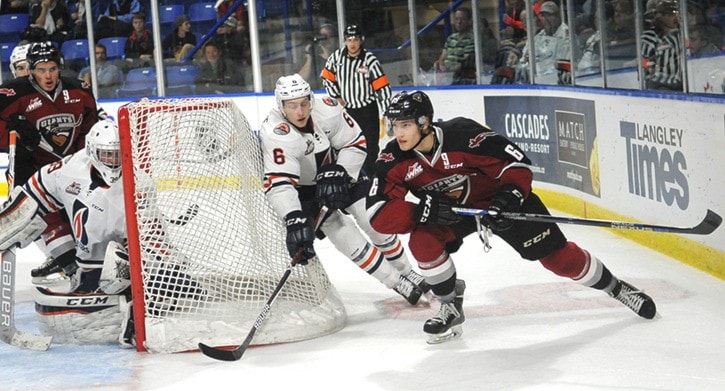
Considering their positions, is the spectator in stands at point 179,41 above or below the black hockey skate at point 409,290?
above

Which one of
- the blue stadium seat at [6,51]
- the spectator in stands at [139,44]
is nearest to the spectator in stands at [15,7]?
the blue stadium seat at [6,51]

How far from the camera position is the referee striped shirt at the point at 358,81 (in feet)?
26.4

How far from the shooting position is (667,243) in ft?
18.4

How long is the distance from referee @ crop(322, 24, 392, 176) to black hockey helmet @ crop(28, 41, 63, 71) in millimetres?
2827

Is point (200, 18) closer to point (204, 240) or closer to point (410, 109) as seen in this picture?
point (204, 240)

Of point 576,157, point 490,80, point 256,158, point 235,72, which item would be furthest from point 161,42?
point 256,158

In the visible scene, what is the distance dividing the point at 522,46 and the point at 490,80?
491 millimetres

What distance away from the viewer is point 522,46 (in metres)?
7.96

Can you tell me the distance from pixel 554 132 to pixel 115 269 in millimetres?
3539

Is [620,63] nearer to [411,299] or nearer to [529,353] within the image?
[411,299]

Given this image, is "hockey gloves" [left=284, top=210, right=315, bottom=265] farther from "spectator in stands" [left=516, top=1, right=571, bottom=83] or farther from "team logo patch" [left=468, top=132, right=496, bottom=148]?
"spectator in stands" [left=516, top=1, right=571, bottom=83]

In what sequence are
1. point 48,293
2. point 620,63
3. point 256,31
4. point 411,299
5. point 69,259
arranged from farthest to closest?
point 256,31 < point 620,63 < point 69,259 < point 411,299 < point 48,293

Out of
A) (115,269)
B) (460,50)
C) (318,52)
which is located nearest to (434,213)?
(115,269)

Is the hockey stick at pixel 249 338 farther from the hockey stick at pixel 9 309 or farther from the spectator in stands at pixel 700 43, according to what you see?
the spectator in stands at pixel 700 43
